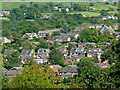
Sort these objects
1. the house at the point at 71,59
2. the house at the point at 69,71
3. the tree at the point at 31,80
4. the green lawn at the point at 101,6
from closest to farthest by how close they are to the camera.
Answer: the tree at the point at 31,80
the house at the point at 69,71
the house at the point at 71,59
the green lawn at the point at 101,6

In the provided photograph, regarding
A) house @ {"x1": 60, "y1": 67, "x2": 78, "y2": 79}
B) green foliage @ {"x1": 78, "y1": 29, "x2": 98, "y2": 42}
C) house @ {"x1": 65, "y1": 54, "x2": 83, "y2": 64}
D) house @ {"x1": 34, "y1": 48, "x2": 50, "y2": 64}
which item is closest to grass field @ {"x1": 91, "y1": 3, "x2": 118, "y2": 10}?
green foliage @ {"x1": 78, "y1": 29, "x2": 98, "y2": 42}

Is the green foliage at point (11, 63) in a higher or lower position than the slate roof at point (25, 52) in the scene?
higher

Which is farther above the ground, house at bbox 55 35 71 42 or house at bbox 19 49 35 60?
house at bbox 19 49 35 60

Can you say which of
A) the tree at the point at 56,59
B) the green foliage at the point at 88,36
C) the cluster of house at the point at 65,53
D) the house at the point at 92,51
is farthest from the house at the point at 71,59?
the green foliage at the point at 88,36

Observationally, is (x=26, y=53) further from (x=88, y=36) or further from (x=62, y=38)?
(x=88, y=36)

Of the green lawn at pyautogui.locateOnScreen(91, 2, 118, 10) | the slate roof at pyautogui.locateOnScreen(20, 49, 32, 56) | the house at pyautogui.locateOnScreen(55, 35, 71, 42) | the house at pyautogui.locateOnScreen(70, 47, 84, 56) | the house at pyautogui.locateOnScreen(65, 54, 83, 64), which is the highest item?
the house at pyautogui.locateOnScreen(65, 54, 83, 64)

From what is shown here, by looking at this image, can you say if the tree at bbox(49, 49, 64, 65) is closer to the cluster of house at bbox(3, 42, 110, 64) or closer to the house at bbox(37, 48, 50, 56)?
the cluster of house at bbox(3, 42, 110, 64)

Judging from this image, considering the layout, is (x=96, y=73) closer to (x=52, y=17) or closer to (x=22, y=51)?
(x=22, y=51)

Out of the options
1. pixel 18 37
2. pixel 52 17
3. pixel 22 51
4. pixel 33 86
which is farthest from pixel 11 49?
pixel 52 17

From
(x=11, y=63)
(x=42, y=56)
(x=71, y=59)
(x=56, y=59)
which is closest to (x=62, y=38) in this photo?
(x=42, y=56)

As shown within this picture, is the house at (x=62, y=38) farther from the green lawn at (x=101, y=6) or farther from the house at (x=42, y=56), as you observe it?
the green lawn at (x=101, y=6)

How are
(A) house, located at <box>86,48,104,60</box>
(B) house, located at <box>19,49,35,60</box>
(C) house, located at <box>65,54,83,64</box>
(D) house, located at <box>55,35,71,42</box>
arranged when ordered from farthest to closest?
(D) house, located at <box>55,35,71,42</box> → (A) house, located at <box>86,48,104,60</box> → (B) house, located at <box>19,49,35,60</box> → (C) house, located at <box>65,54,83,64</box>
